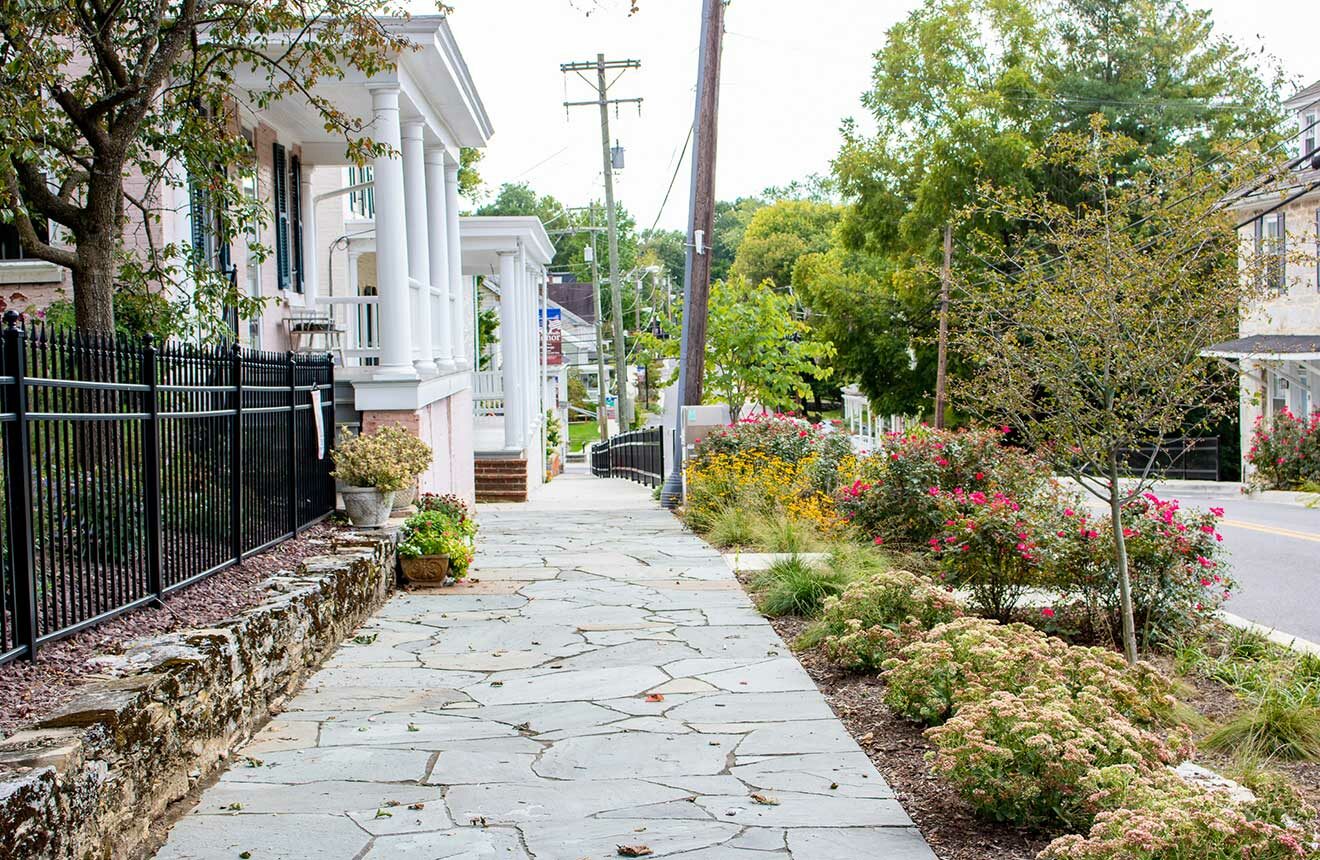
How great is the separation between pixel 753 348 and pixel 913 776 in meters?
23.0

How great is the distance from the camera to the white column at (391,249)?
40.6ft

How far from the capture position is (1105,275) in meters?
6.79

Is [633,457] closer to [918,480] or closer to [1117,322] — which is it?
[918,480]

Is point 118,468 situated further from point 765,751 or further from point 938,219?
point 938,219

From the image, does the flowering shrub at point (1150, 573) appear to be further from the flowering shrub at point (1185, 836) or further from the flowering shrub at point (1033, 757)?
the flowering shrub at point (1185, 836)

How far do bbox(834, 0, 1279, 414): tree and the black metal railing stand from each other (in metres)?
7.38

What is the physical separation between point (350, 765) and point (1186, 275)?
4984 mm

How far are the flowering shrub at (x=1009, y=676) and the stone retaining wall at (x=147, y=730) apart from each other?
10.4ft

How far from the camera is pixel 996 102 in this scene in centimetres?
3450

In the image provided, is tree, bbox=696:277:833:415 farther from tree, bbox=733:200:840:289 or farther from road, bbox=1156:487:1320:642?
tree, bbox=733:200:840:289

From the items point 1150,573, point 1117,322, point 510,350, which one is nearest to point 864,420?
point 510,350

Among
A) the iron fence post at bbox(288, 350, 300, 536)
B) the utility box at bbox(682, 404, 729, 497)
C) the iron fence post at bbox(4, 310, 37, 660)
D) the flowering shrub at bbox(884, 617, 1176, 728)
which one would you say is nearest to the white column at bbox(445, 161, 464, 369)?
the utility box at bbox(682, 404, 729, 497)

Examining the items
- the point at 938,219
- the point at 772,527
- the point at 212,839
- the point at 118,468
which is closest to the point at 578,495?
the point at 772,527

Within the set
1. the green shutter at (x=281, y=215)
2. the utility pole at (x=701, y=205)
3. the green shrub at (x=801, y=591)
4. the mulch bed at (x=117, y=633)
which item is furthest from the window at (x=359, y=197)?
the mulch bed at (x=117, y=633)
